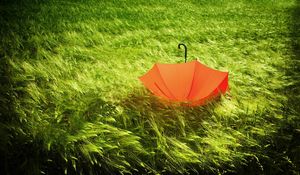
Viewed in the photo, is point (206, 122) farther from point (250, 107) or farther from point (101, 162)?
point (101, 162)

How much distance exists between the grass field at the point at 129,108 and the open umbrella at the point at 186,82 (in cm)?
13

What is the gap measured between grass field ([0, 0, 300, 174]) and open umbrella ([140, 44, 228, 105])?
0.13m

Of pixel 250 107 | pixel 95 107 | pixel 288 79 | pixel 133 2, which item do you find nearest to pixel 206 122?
pixel 250 107

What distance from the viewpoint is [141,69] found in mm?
3080

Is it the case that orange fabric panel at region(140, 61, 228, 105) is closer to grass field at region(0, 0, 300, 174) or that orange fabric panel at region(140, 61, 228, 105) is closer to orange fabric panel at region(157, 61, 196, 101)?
orange fabric panel at region(157, 61, 196, 101)

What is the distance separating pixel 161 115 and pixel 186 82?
0.30 m

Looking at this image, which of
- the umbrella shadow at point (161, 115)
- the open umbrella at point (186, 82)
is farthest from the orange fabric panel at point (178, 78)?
the umbrella shadow at point (161, 115)

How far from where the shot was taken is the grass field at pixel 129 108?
177cm

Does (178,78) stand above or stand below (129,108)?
above

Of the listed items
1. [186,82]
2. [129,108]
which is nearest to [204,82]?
[186,82]

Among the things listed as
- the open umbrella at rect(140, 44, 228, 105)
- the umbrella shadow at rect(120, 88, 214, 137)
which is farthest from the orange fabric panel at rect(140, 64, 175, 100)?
the umbrella shadow at rect(120, 88, 214, 137)

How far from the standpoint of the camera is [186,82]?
7.20 ft

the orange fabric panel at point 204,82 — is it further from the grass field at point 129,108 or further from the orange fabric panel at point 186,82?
the grass field at point 129,108

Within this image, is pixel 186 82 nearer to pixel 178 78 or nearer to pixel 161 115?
pixel 178 78
